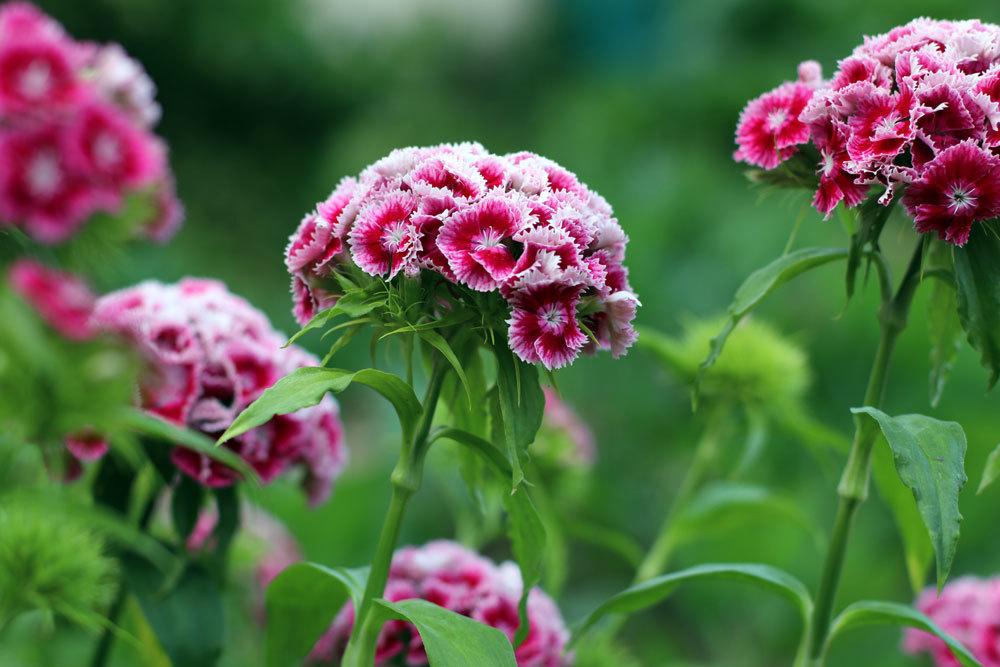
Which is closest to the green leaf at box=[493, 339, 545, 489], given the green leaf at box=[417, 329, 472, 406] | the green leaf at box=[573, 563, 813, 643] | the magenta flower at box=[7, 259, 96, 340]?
the green leaf at box=[417, 329, 472, 406]

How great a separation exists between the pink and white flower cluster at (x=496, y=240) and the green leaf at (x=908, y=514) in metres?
0.36

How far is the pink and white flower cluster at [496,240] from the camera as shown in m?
0.87

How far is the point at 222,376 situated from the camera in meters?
1.16

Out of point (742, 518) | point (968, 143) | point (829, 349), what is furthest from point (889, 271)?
point (829, 349)

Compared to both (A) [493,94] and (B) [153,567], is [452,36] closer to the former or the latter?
(A) [493,94]

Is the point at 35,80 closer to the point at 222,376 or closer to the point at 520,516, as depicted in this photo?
the point at 222,376

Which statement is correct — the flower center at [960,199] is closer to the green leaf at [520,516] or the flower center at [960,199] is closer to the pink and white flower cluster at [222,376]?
the green leaf at [520,516]

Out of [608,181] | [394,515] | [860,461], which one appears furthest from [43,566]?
[608,181]

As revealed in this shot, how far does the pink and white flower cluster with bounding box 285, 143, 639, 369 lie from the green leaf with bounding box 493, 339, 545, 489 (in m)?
0.03

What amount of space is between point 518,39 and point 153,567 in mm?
4846

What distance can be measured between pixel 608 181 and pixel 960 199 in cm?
285

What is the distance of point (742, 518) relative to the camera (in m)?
1.39

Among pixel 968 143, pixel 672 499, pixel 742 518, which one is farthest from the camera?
pixel 672 499

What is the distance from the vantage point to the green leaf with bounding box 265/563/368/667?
109 cm
